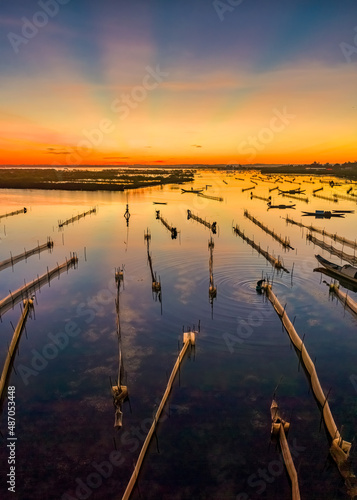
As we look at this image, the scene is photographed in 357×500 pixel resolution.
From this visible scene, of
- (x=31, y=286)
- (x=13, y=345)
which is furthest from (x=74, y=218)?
(x=13, y=345)

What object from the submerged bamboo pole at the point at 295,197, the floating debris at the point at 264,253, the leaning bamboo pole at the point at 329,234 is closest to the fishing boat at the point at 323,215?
the leaning bamboo pole at the point at 329,234

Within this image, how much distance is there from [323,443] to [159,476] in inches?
280

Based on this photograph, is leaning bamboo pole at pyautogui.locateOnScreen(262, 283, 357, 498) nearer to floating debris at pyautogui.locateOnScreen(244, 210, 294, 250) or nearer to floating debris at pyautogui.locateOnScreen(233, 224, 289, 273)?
floating debris at pyautogui.locateOnScreen(233, 224, 289, 273)

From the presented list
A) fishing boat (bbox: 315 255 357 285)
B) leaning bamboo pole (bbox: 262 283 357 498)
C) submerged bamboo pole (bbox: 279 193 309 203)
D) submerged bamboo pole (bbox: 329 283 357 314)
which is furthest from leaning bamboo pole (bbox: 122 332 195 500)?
submerged bamboo pole (bbox: 279 193 309 203)

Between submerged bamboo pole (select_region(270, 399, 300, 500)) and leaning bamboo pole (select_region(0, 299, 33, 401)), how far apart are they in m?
13.2

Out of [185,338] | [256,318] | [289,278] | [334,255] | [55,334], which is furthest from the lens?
[334,255]

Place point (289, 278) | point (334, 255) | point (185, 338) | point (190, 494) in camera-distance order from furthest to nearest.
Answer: point (334, 255) → point (289, 278) → point (185, 338) → point (190, 494)

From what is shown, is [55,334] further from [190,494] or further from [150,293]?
[190,494]

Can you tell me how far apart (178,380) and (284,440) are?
656 cm

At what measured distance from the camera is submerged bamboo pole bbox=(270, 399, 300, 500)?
12.1 m

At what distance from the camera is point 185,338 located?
71.6ft

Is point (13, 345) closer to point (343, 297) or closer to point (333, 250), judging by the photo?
point (343, 297)

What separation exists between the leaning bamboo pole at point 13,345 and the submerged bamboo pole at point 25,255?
13.8 metres

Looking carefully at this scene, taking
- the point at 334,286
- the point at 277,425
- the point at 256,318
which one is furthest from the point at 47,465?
the point at 334,286
